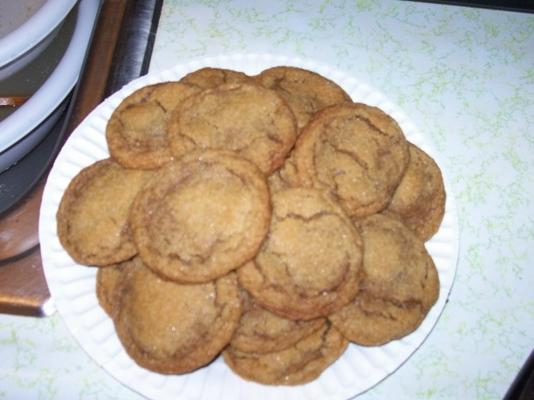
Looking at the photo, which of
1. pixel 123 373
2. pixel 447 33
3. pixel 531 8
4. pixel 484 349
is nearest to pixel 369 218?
pixel 484 349

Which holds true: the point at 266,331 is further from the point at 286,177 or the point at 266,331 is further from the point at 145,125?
the point at 145,125

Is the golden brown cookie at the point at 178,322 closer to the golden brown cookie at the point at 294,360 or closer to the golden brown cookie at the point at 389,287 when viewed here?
the golden brown cookie at the point at 294,360

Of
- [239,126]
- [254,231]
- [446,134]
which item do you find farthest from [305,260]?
[446,134]

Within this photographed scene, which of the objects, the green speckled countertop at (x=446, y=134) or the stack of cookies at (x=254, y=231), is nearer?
the stack of cookies at (x=254, y=231)

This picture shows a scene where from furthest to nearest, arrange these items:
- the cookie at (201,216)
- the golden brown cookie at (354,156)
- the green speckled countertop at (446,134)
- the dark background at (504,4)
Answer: the dark background at (504,4), the green speckled countertop at (446,134), the golden brown cookie at (354,156), the cookie at (201,216)

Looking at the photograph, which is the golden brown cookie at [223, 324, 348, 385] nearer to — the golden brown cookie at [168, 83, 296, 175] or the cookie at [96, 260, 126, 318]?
the cookie at [96, 260, 126, 318]

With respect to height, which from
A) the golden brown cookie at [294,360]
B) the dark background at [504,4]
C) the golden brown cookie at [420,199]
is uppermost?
the dark background at [504,4]

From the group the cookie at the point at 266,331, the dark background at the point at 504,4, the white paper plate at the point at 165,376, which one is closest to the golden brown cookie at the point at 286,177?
the cookie at the point at 266,331
